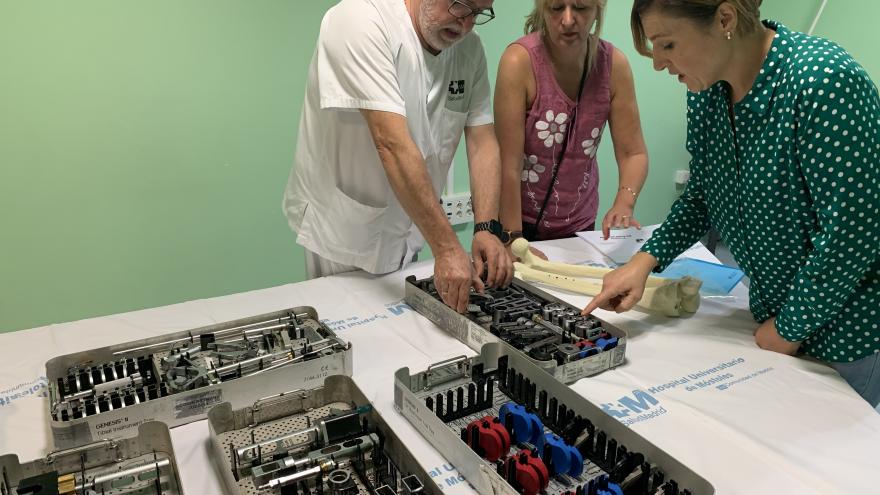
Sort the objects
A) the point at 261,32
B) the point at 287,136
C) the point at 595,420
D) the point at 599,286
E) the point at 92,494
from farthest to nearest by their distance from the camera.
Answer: the point at 287,136
the point at 261,32
the point at 599,286
the point at 595,420
the point at 92,494

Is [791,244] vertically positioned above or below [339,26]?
below

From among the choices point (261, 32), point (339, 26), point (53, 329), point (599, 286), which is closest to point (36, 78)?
point (261, 32)

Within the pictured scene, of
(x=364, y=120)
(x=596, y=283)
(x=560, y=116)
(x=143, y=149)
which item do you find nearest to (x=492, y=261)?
(x=596, y=283)

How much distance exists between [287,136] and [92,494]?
198 centimetres

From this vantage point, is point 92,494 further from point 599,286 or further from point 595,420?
point 599,286

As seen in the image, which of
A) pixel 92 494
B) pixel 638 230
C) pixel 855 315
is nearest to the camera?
pixel 92 494

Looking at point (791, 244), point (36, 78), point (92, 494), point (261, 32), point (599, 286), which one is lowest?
point (92, 494)

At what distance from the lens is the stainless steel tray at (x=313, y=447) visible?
3.18 feet

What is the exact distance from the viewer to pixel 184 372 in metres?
1.20

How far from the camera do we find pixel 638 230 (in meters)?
2.11

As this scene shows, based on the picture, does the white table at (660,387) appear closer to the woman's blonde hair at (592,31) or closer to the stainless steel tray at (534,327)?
the stainless steel tray at (534,327)

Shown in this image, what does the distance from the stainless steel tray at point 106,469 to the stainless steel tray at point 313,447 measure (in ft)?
0.28

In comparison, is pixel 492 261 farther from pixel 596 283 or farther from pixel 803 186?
pixel 803 186

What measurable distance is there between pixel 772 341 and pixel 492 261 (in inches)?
26.7
